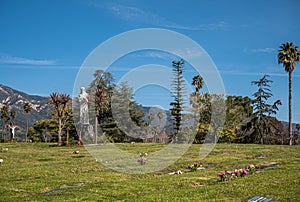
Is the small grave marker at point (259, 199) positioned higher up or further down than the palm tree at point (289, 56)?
further down

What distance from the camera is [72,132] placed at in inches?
2603

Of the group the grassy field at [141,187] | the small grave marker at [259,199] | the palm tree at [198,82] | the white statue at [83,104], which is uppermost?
the palm tree at [198,82]

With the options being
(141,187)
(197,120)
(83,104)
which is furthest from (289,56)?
(141,187)

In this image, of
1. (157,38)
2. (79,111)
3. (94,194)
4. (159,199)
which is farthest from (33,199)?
(79,111)

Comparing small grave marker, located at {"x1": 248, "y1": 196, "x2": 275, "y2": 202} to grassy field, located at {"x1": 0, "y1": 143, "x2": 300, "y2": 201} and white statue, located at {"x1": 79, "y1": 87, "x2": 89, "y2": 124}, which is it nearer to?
grassy field, located at {"x1": 0, "y1": 143, "x2": 300, "y2": 201}

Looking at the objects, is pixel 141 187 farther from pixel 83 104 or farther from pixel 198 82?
pixel 198 82

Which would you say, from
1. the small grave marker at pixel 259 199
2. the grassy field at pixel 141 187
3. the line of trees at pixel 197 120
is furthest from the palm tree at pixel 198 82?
the small grave marker at pixel 259 199

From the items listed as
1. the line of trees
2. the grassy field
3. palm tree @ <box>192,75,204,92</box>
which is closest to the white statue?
the line of trees

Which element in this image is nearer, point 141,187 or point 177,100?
point 141,187

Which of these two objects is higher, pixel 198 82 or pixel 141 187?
pixel 198 82

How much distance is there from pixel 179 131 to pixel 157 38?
4320 centimetres

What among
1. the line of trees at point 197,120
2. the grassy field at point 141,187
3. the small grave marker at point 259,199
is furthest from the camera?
the line of trees at point 197,120

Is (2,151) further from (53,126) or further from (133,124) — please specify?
(133,124)

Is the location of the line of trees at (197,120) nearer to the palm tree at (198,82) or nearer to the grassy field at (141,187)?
the palm tree at (198,82)
